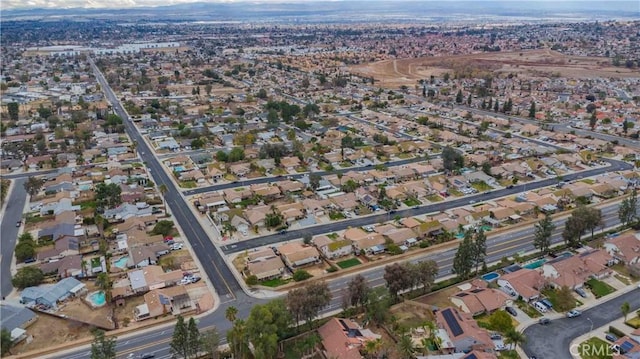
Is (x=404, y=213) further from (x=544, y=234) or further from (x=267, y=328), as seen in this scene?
(x=267, y=328)

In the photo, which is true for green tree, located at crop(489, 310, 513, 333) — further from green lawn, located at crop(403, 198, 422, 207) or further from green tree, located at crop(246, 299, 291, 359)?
green lawn, located at crop(403, 198, 422, 207)

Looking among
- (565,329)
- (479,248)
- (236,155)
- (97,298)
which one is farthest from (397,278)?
(236,155)

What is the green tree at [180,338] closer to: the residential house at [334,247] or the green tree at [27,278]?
the residential house at [334,247]

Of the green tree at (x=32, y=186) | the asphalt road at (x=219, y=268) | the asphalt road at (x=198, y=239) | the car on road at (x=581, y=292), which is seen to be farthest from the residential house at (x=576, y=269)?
the green tree at (x=32, y=186)

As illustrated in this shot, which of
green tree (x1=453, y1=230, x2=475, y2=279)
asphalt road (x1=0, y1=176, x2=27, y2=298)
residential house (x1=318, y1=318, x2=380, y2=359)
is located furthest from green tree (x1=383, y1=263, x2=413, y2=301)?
asphalt road (x1=0, y1=176, x2=27, y2=298)

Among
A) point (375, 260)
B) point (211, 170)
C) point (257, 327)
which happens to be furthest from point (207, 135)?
point (257, 327)

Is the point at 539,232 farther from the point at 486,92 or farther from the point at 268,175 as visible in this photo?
the point at 486,92
